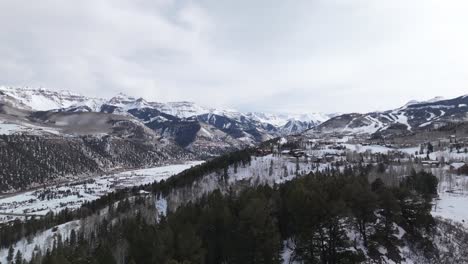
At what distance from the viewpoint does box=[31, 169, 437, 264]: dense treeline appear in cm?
4997

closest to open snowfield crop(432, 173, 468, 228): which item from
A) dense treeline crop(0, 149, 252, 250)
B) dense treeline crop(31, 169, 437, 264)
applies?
dense treeline crop(31, 169, 437, 264)

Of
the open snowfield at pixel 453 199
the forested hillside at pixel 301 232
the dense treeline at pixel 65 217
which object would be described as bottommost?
the dense treeline at pixel 65 217

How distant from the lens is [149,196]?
179625 mm

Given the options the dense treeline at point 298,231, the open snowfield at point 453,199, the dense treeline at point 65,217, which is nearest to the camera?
the dense treeline at point 298,231

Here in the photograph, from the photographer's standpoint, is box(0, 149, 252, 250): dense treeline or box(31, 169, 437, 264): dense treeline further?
box(0, 149, 252, 250): dense treeline

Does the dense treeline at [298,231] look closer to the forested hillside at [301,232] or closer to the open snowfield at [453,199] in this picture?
the forested hillside at [301,232]

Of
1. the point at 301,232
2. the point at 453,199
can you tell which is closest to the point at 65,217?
the point at 301,232

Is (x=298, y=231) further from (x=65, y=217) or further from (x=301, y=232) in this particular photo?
(x=65, y=217)

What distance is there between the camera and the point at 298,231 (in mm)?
56031

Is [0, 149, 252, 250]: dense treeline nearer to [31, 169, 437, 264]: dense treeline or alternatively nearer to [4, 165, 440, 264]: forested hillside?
[4, 165, 440, 264]: forested hillside

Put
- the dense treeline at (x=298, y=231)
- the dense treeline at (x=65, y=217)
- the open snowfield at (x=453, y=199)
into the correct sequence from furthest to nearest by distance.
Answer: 1. the dense treeline at (x=65, y=217)
2. the open snowfield at (x=453, y=199)
3. the dense treeline at (x=298, y=231)

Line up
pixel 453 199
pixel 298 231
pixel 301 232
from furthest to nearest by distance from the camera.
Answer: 1. pixel 453 199
2. pixel 298 231
3. pixel 301 232

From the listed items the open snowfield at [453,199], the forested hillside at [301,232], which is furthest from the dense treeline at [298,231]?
the open snowfield at [453,199]

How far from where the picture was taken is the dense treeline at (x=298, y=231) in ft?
164
